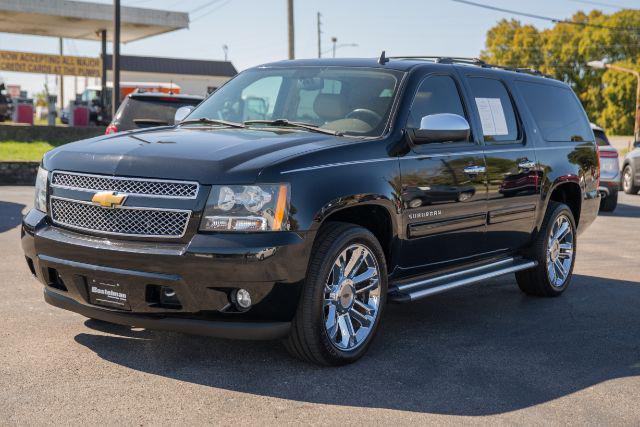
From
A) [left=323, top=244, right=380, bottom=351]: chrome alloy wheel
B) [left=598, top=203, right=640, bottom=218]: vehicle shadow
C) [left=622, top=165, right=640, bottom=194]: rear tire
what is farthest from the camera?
[left=622, top=165, right=640, bottom=194]: rear tire

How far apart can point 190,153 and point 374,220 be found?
135 centimetres

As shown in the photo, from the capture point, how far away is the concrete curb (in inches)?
709

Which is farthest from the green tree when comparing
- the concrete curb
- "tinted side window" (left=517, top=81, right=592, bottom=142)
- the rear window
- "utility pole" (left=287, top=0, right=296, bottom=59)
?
"tinted side window" (left=517, top=81, right=592, bottom=142)

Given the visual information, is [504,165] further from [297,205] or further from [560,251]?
[297,205]

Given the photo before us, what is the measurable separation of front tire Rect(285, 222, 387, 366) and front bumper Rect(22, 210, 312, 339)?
13 centimetres

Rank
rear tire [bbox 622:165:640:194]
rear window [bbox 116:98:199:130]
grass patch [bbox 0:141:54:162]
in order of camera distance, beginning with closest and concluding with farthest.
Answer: rear window [bbox 116:98:199:130] → rear tire [bbox 622:165:640:194] → grass patch [bbox 0:141:54:162]

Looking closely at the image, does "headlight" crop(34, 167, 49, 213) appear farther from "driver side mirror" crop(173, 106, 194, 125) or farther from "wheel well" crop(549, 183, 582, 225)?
"wheel well" crop(549, 183, 582, 225)

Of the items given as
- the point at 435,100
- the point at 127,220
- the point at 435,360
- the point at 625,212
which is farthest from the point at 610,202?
the point at 127,220

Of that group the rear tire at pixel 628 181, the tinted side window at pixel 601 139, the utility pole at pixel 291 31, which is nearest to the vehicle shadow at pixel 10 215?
the tinted side window at pixel 601 139

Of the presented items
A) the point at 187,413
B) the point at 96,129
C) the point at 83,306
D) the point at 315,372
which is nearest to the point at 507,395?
the point at 315,372

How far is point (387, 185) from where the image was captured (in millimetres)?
5383

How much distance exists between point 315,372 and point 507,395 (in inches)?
42.9

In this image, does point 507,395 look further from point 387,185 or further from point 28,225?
point 28,225

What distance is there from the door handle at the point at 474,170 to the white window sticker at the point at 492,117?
366 mm
